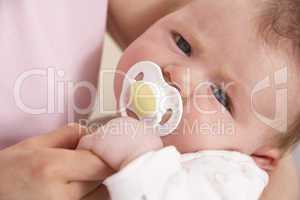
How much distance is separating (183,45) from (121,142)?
0.64 ft

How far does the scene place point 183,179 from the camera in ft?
1.74

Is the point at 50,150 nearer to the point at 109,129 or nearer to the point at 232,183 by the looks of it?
the point at 109,129

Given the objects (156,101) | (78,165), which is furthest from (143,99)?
(78,165)

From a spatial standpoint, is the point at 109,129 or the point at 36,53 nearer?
the point at 109,129

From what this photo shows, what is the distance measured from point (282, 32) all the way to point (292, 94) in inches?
3.2

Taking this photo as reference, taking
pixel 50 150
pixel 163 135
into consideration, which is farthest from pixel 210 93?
pixel 50 150

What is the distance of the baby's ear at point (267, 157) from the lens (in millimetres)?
696

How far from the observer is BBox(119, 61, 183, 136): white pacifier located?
61 cm

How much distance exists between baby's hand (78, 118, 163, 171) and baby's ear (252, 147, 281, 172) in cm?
20

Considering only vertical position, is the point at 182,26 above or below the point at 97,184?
above

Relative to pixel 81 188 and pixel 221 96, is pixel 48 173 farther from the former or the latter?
pixel 221 96

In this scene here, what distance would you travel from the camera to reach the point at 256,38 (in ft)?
2.12

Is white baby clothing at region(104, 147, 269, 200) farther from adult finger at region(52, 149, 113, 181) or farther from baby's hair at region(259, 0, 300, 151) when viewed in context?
baby's hair at region(259, 0, 300, 151)

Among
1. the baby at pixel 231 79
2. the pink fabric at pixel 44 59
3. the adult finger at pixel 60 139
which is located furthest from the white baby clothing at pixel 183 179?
the pink fabric at pixel 44 59
